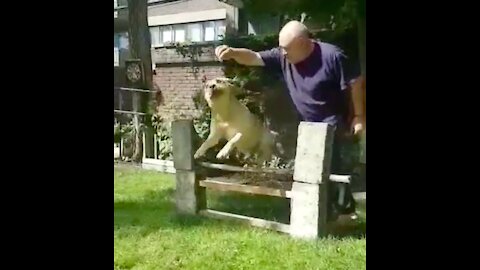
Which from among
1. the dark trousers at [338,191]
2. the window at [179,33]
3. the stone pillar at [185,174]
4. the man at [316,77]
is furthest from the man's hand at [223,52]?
the dark trousers at [338,191]

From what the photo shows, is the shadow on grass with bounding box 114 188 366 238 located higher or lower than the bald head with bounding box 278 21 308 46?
lower

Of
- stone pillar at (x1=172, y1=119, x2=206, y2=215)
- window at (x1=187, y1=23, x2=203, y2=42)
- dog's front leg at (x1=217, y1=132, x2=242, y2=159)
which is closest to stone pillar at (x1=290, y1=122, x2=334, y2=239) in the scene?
dog's front leg at (x1=217, y1=132, x2=242, y2=159)

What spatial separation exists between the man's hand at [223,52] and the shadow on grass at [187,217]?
0.39 metres

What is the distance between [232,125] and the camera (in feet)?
5.74

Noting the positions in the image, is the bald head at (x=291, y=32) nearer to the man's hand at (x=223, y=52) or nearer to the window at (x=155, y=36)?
the man's hand at (x=223, y=52)

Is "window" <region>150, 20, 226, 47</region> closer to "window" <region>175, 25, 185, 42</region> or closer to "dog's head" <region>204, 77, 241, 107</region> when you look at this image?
"window" <region>175, 25, 185, 42</region>

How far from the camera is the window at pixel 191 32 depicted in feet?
5.77

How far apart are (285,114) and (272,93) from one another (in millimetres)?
71

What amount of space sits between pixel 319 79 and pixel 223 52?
287 mm

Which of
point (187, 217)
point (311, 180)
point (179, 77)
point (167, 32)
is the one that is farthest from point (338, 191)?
point (167, 32)

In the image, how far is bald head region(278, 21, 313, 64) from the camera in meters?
1.73

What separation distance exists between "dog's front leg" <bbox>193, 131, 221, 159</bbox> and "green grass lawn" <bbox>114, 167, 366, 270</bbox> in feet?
0.37
